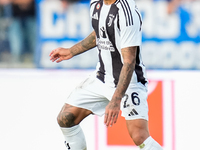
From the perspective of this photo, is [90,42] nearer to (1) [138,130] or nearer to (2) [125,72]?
(2) [125,72]

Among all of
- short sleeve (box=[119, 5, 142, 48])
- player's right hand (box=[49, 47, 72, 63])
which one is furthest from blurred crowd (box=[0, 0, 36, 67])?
short sleeve (box=[119, 5, 142, 48])

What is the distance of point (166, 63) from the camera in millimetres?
5828

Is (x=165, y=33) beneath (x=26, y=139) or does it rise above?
above

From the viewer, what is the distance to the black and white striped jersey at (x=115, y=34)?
9.86 ft

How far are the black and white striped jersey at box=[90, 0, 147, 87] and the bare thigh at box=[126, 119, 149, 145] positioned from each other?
0.32 meters

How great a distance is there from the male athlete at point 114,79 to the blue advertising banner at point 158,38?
95.2 inches

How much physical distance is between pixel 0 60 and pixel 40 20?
0.81 metres

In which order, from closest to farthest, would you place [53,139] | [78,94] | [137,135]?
[137,135] → [78,94] → [53,139]

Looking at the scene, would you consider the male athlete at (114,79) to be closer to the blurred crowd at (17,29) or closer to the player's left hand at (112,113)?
the player's left hand at (112,113)

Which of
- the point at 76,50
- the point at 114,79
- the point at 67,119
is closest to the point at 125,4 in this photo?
the point at 114,79

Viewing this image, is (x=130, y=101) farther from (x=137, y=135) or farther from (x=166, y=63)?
(x=166, y=63)

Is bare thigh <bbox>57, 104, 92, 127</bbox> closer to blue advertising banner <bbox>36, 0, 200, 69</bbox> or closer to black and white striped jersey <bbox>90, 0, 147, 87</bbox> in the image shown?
black and white striped jersey <bbox>90, 0, 147, 87</bbox>

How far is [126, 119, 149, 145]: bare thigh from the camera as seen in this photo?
10.3 feet

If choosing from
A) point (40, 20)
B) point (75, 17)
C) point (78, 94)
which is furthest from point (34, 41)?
point (78, 94)
